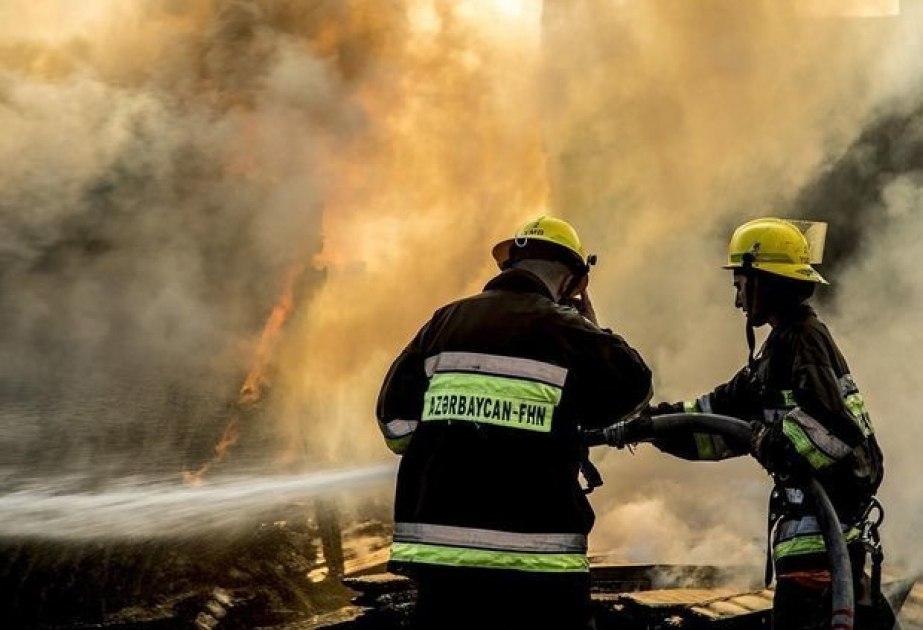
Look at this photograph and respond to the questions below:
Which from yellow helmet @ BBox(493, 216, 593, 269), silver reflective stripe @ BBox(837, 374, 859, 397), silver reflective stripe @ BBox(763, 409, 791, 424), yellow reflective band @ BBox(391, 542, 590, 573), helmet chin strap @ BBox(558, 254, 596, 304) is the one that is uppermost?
yellow helmet @ BBox(493, 216, 593, 269)

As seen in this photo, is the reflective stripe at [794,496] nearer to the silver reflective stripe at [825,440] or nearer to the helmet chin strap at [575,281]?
the silver reflective stripe at [825,440]

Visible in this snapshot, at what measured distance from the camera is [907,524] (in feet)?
24.4

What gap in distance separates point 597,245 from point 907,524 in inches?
238

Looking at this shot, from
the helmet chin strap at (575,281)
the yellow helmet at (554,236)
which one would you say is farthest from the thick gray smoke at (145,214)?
the helmet chin strap at (575,281)

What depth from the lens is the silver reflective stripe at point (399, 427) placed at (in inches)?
A: 109

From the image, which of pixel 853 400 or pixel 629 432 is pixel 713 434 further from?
pixel 853 400

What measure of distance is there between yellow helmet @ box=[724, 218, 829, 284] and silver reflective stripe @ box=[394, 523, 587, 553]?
1.61 metres

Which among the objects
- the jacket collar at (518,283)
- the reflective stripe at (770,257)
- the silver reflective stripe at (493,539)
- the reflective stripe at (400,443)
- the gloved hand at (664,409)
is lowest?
the silver reflective stripe at (493,539)

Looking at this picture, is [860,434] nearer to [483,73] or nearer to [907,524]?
[907,524]

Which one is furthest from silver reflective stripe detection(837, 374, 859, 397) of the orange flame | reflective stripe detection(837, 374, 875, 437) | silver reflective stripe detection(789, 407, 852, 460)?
the orange flame

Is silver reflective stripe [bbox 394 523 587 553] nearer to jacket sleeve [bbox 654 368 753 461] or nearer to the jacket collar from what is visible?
the jacket collar

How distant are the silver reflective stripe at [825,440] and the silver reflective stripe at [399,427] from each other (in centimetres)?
136

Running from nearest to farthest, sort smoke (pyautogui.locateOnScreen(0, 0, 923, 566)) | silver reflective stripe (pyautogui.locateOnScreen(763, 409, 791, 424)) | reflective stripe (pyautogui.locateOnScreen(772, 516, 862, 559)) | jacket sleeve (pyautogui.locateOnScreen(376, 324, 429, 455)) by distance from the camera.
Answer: jacket sleeve (pyautogui.locateOnScreen(376, 324, 429, 455)) → reflective stripe (pyautogui.locateOnScreen(772, 516, 862, 559)) → silver reflective stripe (pyautogui.locateOnScreen(763, 409, 791, 424)) → smoke (pyautogui.locateOnScreen(0, 0, 923, 566))

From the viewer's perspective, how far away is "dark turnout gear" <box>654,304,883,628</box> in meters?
2.97
